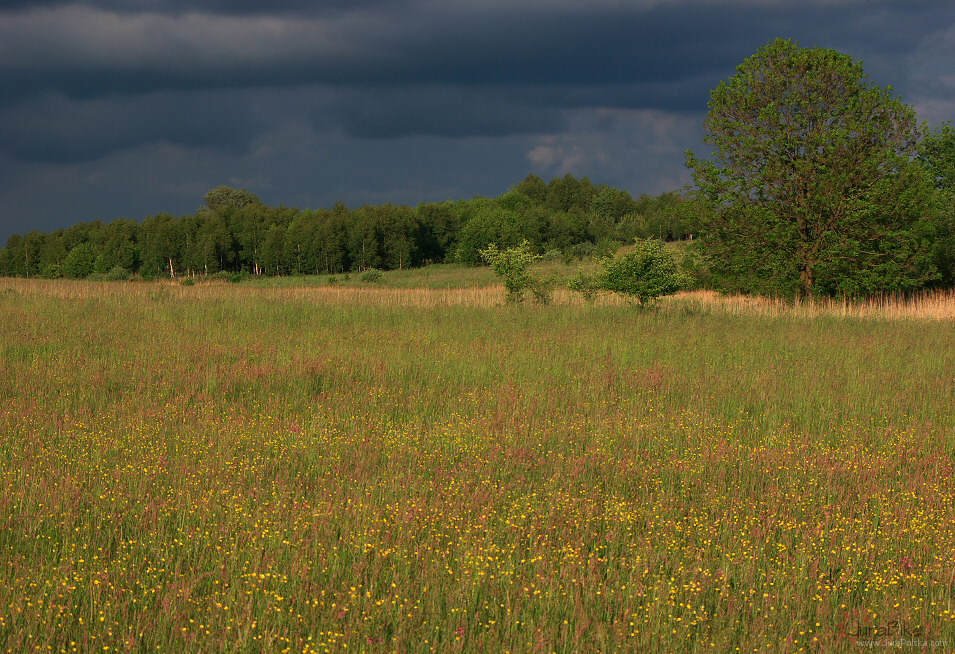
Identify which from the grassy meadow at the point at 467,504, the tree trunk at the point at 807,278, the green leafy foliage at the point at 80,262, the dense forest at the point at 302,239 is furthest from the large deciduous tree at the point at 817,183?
the green leafy foliage at the point at 80,262

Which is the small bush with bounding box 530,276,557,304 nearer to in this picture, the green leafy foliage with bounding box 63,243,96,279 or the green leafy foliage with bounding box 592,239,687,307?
the green leafy foliage with bounding box 592,239,687,307

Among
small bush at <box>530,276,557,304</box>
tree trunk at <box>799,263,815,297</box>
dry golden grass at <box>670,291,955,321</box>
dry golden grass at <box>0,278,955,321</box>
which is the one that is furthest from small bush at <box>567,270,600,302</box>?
tree trunk at <box>799,263,815,297</box>

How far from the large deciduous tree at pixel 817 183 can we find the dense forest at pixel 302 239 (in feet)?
185

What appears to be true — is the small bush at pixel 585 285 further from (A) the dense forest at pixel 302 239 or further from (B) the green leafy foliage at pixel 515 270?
(A) the dense forest at pixel 302 239

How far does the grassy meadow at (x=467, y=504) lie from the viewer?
4.38 meters

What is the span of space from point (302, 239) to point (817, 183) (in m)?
77.9

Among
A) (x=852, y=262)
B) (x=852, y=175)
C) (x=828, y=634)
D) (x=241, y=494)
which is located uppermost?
(x=852, y=175)

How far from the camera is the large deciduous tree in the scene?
3145 cm

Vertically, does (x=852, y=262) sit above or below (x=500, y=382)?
above

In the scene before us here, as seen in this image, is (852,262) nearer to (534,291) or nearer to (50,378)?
(534,291)

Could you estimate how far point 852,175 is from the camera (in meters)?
31.2

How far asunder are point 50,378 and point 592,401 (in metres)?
9.30

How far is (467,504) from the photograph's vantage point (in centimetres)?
625

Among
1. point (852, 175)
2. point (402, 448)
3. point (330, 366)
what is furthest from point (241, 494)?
point (852, 175)
